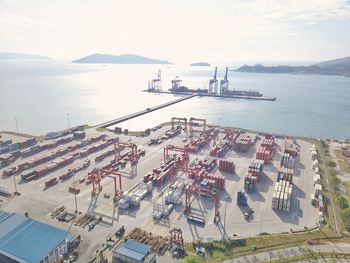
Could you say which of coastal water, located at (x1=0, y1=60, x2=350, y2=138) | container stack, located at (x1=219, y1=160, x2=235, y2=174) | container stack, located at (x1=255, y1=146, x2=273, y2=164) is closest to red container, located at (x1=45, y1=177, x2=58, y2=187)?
container stack, located at (x1=219, y1=160, x2=235, y2=174)

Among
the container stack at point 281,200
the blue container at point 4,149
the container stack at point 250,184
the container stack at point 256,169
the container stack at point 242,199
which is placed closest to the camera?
the container stack at point 281,200

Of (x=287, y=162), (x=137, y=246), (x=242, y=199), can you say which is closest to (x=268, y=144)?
(x=287, y=162)

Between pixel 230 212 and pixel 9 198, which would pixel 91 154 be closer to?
pixel 9 198

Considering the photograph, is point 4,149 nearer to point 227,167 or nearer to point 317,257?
point 227,167

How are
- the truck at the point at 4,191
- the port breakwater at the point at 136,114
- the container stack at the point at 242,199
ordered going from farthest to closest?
the port breakwater at the point at 136,114 < the truck at the point at 4,191 < the container stack at the point at 242,199

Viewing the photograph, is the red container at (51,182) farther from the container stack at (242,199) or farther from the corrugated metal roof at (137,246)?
the container stack at (242,199)

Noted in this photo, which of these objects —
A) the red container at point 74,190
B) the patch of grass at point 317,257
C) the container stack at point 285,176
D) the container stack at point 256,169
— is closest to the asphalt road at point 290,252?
the patch of grass at point 317,257

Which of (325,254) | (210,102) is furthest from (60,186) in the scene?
(210,102)

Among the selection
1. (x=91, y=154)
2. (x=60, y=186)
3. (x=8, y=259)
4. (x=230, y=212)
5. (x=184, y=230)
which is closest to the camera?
(x=8, y=259)
